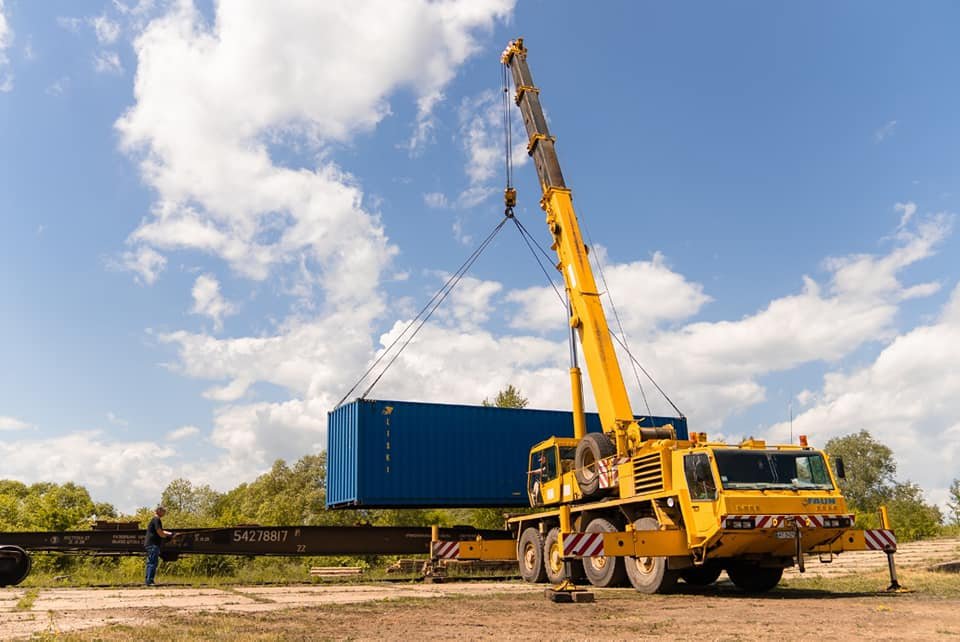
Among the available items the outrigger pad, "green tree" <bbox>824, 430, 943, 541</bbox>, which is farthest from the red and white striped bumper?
"green tree" <bbox>824, 430, 943, 541</bbox>

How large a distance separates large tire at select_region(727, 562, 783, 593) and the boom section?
99.8 inches

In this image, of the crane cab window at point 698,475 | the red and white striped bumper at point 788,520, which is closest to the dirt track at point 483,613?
the red and white striped bumper at point 788,520

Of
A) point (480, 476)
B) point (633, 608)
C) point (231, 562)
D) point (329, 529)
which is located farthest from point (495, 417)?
point (633, 608)

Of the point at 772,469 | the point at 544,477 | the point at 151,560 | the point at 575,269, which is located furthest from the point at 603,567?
the point at 151,560

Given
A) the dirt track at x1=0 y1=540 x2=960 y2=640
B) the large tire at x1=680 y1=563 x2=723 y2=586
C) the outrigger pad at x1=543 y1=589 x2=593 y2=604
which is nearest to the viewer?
the dirt track at x1=0 y1=540 x2=960 y2=640

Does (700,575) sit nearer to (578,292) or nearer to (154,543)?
(578,292)

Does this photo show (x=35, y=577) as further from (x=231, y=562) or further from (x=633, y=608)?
(x=633, y=608)

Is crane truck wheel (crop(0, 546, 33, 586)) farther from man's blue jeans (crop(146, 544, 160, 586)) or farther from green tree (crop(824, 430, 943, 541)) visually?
green tree (crop(824, 430, 943, 541))

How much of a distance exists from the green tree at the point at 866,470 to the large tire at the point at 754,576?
46149 mm

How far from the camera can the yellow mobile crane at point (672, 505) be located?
392 inches

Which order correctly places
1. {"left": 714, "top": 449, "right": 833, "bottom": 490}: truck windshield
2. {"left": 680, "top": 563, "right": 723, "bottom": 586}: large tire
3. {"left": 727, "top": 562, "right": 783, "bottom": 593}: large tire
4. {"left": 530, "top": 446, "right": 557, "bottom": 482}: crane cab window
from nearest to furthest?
{"left": 714, "top": 449, "right": 833, "bottom": 490}: truck windshield → {"left": 727, "top": 562, "right": 783, "bottom": 593}: large tire → {"left": 680, "top": 563, "right": 723, "bottom": 586}: large tire → {"left": 530, "top": 446, "right": 557, "bottom": 482}: crane cab window

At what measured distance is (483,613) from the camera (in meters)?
8.32

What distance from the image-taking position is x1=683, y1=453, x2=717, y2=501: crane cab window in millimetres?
10078

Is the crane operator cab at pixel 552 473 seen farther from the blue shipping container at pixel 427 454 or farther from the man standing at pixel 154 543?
the man standing at pixel 154 543
